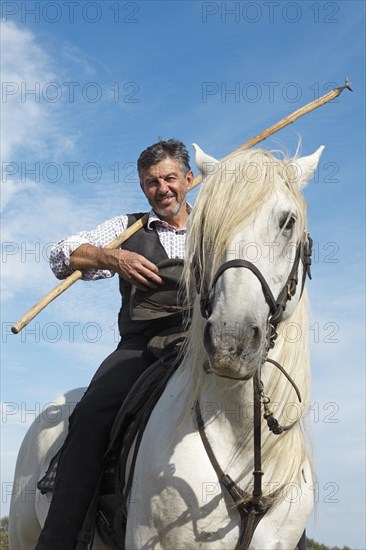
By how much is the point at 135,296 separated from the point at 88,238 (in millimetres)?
747

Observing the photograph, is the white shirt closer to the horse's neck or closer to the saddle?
the saddle

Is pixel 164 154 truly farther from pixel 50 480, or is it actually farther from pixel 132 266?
pixel 50 480

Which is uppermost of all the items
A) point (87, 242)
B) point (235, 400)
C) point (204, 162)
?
point (204, 162)

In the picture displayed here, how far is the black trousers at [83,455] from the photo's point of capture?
16.2ft

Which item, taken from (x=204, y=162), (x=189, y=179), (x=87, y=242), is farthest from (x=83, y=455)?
(x=189, y=179)

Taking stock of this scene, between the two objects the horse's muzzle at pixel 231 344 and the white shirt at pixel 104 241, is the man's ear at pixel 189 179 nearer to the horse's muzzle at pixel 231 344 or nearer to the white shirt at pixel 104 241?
the white shirt at pixel 104 241

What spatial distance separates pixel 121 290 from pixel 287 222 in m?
1.89

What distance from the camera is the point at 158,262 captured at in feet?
17.6

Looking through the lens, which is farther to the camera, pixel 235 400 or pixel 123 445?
pixel 123 445

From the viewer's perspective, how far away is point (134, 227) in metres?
5.58

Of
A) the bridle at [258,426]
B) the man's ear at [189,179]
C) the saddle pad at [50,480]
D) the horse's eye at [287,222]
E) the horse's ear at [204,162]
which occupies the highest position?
the man's ear at [189,179]

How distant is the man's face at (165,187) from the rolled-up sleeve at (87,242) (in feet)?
1.02

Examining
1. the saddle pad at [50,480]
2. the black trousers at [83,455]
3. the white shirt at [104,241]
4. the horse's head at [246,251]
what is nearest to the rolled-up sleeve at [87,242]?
the white shirt at [104,241]

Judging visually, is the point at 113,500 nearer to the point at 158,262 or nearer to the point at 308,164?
the point at 158,262
